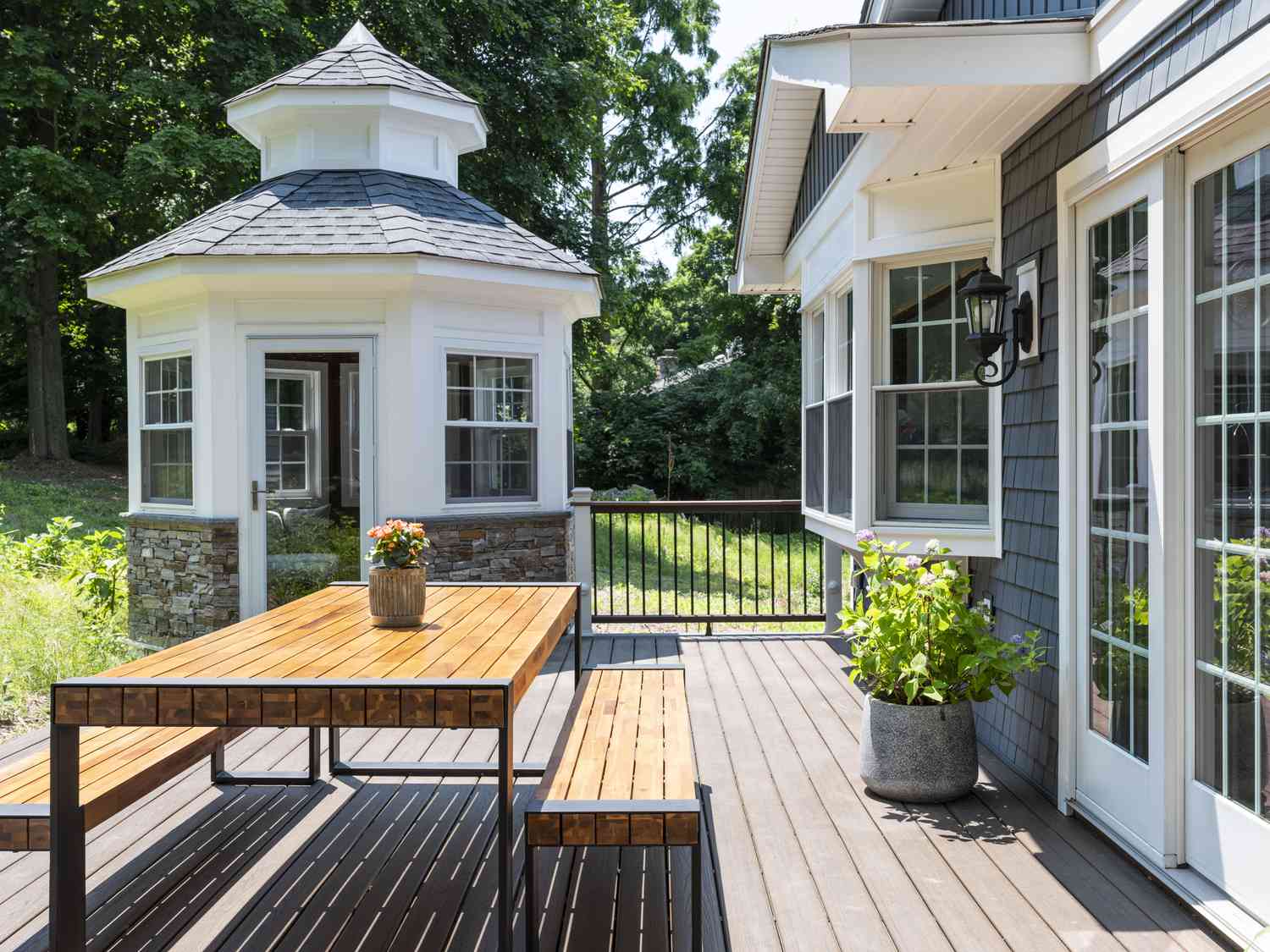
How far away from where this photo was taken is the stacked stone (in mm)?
6625

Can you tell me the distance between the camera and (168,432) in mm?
6852

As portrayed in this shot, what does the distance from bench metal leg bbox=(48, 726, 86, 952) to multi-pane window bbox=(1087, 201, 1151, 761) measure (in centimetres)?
295

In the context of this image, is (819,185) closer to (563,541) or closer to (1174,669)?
(563,541)

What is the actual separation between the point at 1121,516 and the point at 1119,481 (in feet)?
0.38

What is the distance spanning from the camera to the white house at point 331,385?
21.1ft

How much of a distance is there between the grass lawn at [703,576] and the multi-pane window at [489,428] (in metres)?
0.96

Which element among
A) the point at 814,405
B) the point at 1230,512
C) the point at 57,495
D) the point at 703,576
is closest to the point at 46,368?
the point at 57,495

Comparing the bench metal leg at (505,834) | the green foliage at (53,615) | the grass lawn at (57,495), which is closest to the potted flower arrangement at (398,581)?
the bench metal leg at (505,834)

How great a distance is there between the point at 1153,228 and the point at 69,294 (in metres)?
17.3

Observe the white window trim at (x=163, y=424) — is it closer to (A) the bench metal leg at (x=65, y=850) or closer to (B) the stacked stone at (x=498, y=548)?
(B) the stacked stone at (x=498, y=548)

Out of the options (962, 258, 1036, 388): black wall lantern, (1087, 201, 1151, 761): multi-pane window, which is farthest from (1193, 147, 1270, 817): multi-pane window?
(962, 258, 1036, 388): black wall lantern

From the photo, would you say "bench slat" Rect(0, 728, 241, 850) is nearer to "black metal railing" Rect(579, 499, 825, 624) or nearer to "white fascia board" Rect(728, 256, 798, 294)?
"black metal railing" Rect(579, 499, 825, 624)

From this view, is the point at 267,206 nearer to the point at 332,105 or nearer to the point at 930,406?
the point at 332,105

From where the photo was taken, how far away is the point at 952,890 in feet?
9.45
